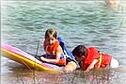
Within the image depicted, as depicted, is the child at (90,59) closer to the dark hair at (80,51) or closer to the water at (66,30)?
the dark hair at (80,51)

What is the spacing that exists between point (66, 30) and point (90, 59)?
9.24 ft

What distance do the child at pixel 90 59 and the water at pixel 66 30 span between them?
0.21m

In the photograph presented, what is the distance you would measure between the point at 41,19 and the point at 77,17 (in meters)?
0.80

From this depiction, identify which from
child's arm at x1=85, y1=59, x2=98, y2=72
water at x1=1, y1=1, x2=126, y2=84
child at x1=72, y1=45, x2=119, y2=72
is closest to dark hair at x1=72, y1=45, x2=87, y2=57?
child at x1=72, y1=45, x2=119, y2=72

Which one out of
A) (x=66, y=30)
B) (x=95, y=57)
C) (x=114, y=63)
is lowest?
(x=66, y=30)

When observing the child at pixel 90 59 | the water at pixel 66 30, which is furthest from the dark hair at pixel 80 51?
the water at pixel 66 30

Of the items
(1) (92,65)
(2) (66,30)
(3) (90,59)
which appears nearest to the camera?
(1) (92,65)

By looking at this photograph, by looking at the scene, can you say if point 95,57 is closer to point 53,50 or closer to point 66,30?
point 53,50

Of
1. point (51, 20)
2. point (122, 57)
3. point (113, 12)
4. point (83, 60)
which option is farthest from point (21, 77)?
point (113, 12)

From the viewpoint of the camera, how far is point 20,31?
874cm

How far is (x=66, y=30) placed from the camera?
905 centimetres

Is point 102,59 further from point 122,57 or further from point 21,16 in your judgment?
point 21,16

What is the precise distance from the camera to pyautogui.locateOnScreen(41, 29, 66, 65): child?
628cm

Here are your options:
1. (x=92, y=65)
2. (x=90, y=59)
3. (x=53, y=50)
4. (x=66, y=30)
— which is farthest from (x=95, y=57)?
(x=66, y=30)
